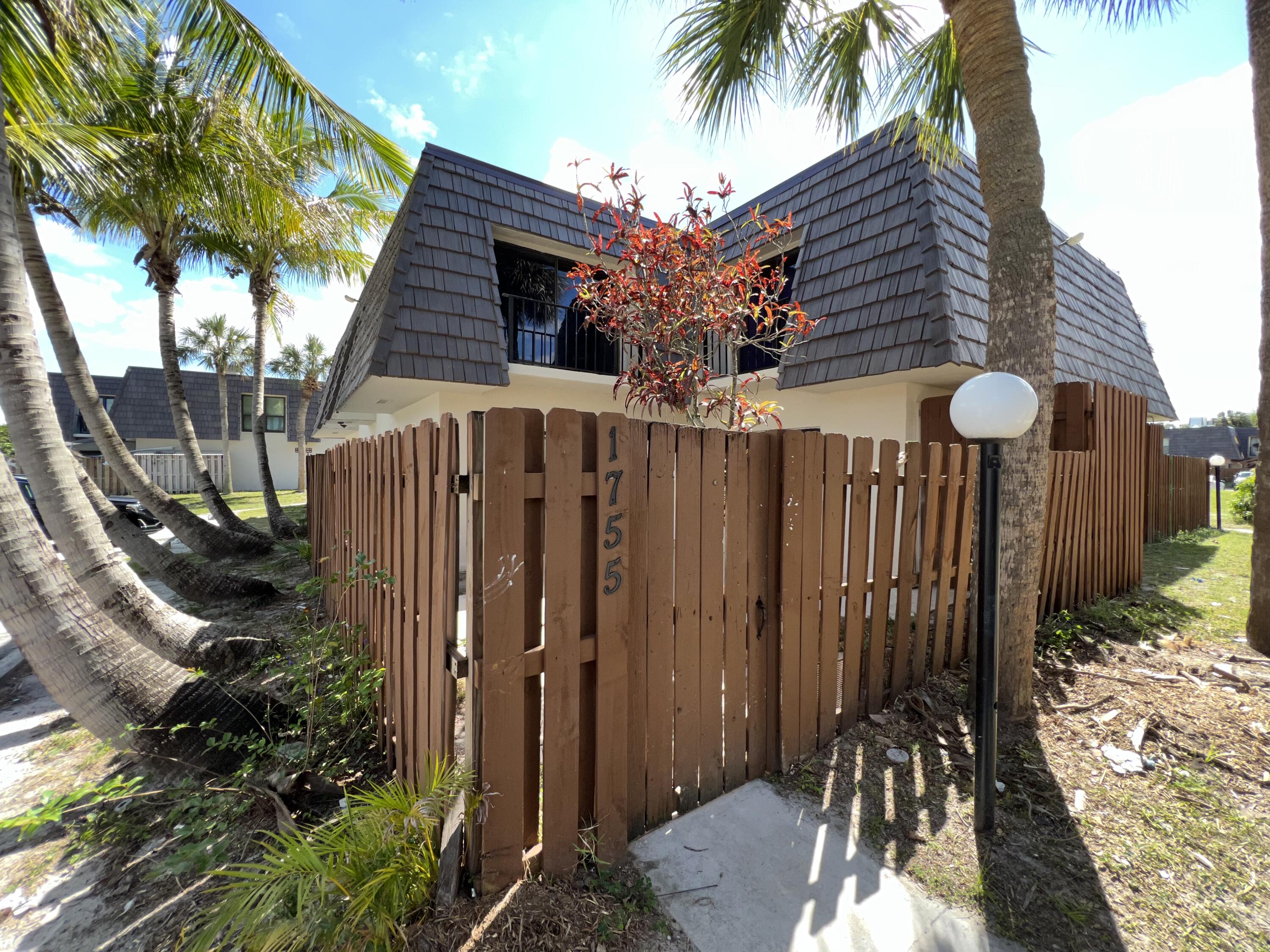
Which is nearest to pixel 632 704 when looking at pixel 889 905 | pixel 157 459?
pixel 889 905

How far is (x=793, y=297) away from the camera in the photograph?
6898 millimetres

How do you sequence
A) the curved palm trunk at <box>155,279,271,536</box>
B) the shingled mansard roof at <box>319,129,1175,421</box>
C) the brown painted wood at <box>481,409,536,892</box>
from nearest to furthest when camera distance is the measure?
the brown painted wood at <box>481,409,536,892</box> → the shingled mansard roof at <box>319,129,1175,421</box> → the curved palm trunk at <box>155,279,271,536</box>

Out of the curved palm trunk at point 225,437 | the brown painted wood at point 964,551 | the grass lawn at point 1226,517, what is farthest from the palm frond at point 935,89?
the curved palm trunk at point 225,437

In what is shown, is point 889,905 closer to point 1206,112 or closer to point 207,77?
point 1206,112

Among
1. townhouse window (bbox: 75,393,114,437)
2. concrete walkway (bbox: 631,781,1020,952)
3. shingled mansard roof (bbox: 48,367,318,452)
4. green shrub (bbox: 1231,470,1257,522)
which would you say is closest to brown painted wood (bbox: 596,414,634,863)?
concrete walkway (bbox: 631,781,1020,952)

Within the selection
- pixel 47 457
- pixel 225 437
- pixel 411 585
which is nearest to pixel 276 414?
pixel 225 437

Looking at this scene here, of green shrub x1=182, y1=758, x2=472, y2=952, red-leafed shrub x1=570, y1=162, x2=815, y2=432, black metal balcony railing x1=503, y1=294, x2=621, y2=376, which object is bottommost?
green shrub x1=182, y1=758, x2=472, y2=952

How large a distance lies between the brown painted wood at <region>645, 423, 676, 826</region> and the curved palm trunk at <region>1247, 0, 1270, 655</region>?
493 centimetres

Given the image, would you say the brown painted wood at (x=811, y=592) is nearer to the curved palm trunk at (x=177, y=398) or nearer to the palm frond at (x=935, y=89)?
the palm frond at (x=935, y=89)

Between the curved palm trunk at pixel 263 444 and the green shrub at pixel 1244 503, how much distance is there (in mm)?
22342

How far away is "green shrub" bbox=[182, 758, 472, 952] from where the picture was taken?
1355 millimetres

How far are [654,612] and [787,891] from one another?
43.0 inches

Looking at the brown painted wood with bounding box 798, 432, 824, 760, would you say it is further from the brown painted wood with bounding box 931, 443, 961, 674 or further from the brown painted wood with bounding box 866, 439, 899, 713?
the brown painted wood with bounding box 931, 443, 961, 674

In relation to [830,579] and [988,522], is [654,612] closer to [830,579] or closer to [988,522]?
[830,579]
